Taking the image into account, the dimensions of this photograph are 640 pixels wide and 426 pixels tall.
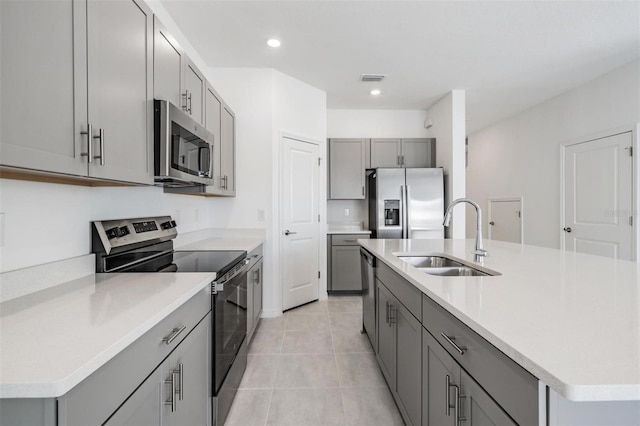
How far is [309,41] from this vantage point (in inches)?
110

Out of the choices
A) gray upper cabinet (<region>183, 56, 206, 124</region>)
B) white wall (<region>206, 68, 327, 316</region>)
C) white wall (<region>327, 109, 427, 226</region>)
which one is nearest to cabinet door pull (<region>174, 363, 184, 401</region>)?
gray upper cabinet (<region>183, 56, 206, 124</region>)

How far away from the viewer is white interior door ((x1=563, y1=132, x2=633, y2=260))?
10.6 ft

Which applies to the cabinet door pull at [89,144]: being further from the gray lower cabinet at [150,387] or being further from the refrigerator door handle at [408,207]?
the refrigerator door handle at [408,207]

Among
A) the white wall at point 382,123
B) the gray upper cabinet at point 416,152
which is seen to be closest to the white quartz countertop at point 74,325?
the gray upper cabinet at point 416,152

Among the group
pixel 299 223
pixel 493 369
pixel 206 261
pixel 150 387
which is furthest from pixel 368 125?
pixel 150 387

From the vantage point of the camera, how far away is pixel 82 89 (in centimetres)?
104

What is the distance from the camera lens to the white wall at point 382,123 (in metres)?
4.77

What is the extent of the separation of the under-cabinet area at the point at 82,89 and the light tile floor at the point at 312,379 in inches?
57.9

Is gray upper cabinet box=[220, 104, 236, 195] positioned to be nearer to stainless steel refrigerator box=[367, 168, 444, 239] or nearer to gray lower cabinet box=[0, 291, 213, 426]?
gray lower cabinet box=[0, 291, 213, 426]

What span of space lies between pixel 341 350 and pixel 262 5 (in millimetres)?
2830

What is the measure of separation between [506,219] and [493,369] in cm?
528

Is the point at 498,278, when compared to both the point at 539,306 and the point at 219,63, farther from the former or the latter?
the point at 219,63

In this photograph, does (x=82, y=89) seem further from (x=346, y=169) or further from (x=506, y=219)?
(x=506, y=219)

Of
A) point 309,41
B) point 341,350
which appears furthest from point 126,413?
point 309,41
